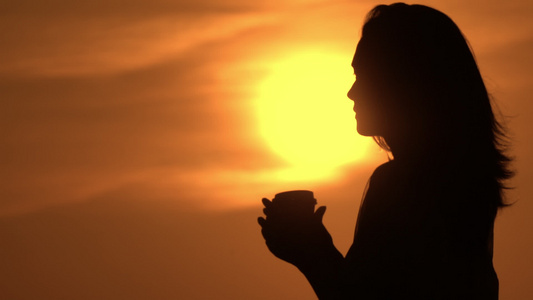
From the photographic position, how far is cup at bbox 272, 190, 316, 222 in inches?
121

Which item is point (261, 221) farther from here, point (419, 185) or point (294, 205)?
point (419, 185)

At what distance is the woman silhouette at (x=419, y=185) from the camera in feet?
9.26

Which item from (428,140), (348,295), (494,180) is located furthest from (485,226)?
(348,295)

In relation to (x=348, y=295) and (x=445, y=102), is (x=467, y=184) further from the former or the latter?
(x=348, y=295)

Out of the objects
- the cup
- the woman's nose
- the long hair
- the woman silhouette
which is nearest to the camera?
the woman silhouette

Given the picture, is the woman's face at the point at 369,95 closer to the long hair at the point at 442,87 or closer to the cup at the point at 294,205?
the long hair at the point at 442,87

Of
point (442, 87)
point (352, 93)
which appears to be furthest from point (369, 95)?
point (442, 87)

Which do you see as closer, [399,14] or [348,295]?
[348,295]

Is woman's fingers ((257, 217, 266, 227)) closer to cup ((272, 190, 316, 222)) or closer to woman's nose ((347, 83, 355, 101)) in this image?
cup ((272, 190, 316, 222))

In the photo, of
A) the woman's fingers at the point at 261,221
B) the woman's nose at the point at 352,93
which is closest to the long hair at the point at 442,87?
the woman's nose at the point at 352,93

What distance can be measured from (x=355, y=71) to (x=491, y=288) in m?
0.94

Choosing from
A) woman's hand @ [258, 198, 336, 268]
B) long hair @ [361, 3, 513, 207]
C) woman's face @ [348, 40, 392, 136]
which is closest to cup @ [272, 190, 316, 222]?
woman's hand @ [258, 198, 336, 268]

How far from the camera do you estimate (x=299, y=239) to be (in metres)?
3.04

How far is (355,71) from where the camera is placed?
3291 mm
